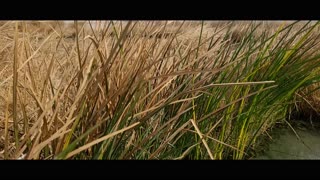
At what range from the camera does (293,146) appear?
173 centimetres

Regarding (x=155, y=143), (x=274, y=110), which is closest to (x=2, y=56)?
(x=155, y=143)

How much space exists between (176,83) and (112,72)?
359 millimetres

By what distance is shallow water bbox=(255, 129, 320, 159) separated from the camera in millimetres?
1589

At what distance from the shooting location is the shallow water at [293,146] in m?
1.59

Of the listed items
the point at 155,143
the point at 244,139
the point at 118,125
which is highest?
the point at 118,125

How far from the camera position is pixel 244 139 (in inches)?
50.9

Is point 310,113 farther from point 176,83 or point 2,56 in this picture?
point 2,56

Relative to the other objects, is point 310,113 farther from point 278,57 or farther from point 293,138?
point 278,57

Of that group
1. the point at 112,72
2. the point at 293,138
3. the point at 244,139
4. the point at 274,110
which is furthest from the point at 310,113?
the point at 112,72

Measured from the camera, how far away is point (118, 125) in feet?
2.38
